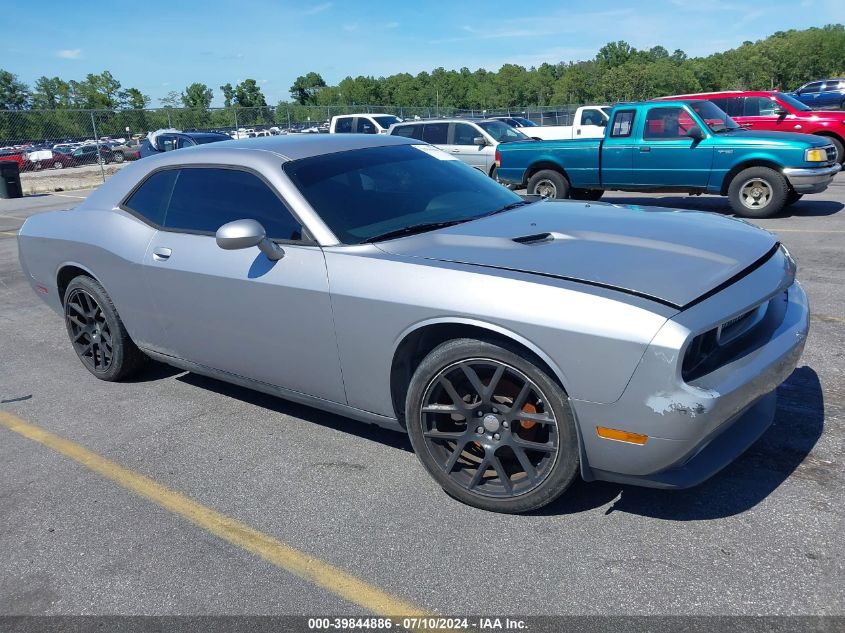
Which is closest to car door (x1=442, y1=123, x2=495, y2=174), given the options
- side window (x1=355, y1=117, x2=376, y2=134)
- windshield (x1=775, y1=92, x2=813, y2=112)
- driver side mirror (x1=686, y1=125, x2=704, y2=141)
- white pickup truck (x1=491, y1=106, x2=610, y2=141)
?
driver side mirror (x1=686, y1=125, x2=704, y2=141)

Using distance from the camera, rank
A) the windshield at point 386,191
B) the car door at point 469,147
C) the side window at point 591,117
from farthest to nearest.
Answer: the side window at point 591,117 → the car door at point 469,147 → the windshield at point 386,191

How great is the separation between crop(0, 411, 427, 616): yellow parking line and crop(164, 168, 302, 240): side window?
4.50 ft

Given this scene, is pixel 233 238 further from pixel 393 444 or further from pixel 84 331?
pixel 84 331

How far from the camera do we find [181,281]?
Result: 3.98m

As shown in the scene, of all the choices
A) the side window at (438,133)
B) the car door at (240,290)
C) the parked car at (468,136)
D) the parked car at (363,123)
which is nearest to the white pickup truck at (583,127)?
the parked car at (363,123)

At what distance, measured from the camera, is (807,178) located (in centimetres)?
962

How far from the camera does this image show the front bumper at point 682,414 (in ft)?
8.13

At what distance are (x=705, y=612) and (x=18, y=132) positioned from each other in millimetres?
28349

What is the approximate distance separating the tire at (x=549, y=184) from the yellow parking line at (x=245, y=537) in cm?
888

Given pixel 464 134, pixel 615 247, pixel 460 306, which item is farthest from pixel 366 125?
pixel 460 306

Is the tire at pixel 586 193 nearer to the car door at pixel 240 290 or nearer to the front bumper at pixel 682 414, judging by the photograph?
the car door at pixel 240 290

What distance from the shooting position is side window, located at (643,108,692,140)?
1055 centimetres

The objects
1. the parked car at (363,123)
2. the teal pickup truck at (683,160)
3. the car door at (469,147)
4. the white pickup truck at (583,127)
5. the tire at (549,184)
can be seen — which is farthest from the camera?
the white pickup truck at (583,127)

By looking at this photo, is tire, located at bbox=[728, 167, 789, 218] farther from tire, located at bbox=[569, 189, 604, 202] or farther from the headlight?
tire, located at bbox=[569, 189, 604, 202]
